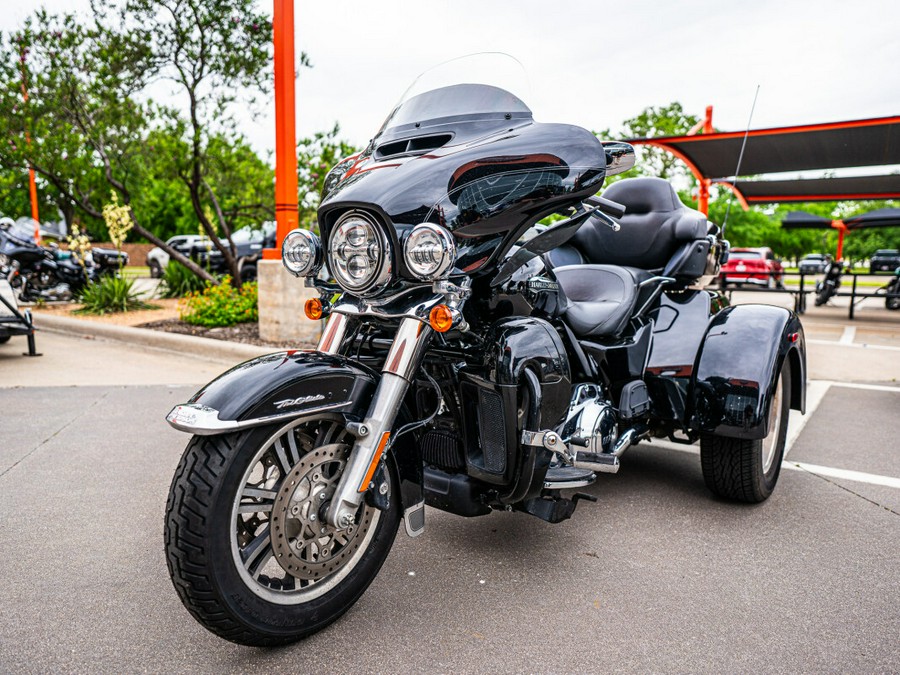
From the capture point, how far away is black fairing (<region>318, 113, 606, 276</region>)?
235 cm

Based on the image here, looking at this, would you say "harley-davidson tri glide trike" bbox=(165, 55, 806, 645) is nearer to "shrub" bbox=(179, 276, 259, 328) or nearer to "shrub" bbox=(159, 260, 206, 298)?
"shrub" bbox=(179, 276, 259, 328)

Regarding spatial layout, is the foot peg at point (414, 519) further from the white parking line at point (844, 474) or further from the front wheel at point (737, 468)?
the white parking line at point (844, 474)

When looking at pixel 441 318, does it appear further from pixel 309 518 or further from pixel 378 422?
pixel 309 518

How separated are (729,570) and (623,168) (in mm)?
1719

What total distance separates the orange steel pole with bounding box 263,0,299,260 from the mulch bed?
4.24ft

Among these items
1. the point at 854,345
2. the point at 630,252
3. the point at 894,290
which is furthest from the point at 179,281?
the point at 894,290

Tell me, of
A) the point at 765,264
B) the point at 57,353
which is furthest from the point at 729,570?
the point at 765,264

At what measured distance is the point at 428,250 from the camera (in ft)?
7.35

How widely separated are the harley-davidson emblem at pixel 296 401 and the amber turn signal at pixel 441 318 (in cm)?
43

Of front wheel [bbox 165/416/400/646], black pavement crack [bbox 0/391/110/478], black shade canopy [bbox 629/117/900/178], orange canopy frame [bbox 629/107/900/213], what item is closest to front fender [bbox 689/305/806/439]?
front wheel [bbox 165/416/400/646]

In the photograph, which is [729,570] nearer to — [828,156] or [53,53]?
[828,156]

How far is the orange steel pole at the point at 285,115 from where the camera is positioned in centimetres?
729

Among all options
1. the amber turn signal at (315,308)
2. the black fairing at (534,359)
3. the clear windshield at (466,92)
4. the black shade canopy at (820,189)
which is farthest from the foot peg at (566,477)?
the black shade canopy at (820,189)

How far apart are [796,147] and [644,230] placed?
826 centimetres
